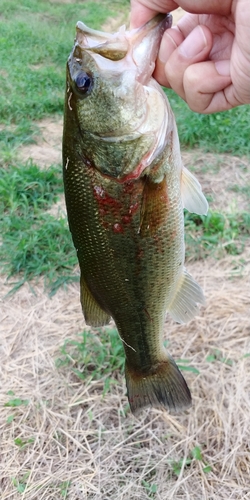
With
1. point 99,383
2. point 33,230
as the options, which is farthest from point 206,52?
point 33,230

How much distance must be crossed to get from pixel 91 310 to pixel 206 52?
0.96 meters

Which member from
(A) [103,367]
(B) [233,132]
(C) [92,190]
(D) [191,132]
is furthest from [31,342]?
(B) [233,132]

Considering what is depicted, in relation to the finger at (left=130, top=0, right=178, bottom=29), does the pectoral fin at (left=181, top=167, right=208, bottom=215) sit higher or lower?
lower

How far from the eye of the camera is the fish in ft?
4.33

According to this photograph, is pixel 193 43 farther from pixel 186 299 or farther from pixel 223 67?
pixel 186 299

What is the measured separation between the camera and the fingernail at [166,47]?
1.45 metres

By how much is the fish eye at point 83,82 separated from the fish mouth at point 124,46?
5cm

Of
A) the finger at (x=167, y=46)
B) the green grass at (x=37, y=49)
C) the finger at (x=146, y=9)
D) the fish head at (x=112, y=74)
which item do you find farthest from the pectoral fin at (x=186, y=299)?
the green grass at (x=37, y=49)

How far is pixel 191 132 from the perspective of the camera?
432 cm

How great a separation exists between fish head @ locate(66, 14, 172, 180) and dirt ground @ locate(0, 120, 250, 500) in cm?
153

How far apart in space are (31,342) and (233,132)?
2836 millimetres

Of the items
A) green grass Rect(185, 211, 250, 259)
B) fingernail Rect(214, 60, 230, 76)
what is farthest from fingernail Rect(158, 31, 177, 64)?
green grass Rect(185, 211, 250, 259)

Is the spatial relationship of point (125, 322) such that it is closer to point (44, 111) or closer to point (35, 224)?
point (35, 224)

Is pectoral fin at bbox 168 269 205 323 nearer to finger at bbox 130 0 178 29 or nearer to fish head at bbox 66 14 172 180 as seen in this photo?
fish head at bbox 66 14 172 180
